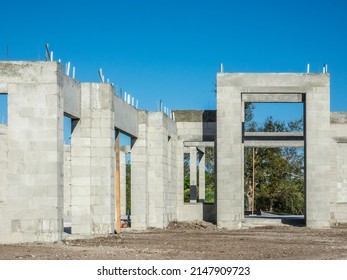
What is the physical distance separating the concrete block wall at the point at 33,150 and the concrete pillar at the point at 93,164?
11.5ft

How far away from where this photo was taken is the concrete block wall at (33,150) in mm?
21844

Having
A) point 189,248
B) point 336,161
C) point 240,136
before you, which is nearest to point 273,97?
point 240,136

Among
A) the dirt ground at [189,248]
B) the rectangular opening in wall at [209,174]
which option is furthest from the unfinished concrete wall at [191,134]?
the rectangular opening in wall at [209,174]

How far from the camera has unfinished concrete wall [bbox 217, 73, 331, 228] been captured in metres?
33.8

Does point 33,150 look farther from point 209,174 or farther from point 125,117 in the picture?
point 209,174

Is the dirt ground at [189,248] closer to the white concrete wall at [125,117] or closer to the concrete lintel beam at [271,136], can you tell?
the white concrete wall at [125,117]

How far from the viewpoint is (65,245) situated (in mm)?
21266

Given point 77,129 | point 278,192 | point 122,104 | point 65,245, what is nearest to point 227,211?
point 122,104

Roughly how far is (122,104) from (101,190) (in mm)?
4102

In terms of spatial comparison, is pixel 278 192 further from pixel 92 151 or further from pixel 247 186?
pixel 92 151

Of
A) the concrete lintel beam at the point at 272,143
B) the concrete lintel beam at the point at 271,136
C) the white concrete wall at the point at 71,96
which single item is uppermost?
the white concrete wall at the point at 71,96

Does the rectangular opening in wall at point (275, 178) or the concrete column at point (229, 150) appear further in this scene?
the rectangular opening in wall at point (275, 178)

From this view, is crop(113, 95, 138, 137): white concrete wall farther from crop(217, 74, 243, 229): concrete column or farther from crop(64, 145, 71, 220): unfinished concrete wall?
crop(64, 145, 71, 220): unfinished concrete wall

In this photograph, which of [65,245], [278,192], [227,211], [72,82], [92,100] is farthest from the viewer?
[278,192]
